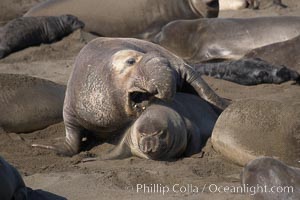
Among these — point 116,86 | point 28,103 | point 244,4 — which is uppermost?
point 116,86

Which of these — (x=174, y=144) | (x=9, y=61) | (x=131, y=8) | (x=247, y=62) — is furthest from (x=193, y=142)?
(x=131, y=8)

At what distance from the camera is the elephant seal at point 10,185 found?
4.26 m

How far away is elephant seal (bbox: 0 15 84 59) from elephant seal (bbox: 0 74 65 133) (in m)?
2.50

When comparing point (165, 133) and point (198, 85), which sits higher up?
point (165, 133)

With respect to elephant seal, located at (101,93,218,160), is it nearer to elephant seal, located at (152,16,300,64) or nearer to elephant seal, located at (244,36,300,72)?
elephant seal, located at (244,36,300,72)

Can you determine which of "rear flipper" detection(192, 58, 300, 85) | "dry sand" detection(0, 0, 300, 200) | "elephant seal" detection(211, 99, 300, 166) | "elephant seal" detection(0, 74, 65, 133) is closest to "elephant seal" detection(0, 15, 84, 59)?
"rear flipper" detection(192, 58, 300, 85)

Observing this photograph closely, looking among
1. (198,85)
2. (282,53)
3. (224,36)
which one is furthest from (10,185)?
(224,36)

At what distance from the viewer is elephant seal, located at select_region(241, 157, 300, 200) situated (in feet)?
15.1

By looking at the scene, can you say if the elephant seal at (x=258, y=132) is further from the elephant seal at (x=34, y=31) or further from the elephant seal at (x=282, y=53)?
the elephant seal at (x=34, y=31)

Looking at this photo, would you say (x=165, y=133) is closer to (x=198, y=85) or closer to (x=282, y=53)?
(x=198, y=85)

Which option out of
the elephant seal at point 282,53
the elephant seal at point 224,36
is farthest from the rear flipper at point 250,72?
the elephant seal at point 224,36

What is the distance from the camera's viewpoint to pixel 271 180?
4.70 m

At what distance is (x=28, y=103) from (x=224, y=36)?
2974 mm

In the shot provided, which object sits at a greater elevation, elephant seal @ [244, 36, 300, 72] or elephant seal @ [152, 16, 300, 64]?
elephant seal @ [244, 36, 300, 72]
